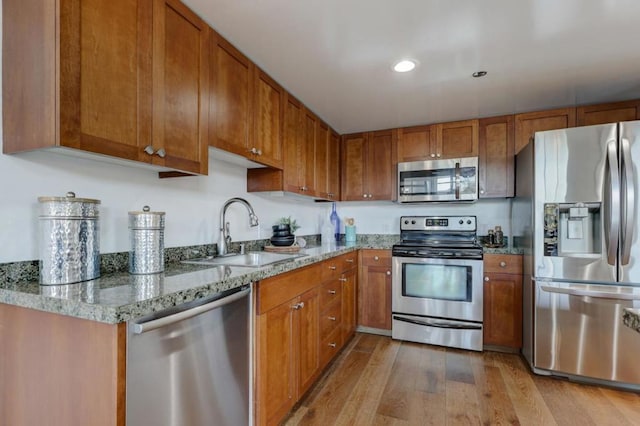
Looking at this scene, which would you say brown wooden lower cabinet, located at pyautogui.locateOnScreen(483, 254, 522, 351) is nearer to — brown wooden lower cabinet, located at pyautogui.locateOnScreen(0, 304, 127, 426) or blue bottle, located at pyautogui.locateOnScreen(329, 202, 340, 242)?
blue bottle, located at pyautogui.locateOnScreen(329, 202, 340, 242)

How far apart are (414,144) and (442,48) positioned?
1.52 meters

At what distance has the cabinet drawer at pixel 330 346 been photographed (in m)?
2.21

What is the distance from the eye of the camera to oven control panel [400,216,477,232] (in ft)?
10.5

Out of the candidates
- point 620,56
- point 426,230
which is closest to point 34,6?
point 620,56

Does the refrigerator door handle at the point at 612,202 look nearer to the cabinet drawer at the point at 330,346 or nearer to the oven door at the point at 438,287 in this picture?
the oven door at the point at 438,287

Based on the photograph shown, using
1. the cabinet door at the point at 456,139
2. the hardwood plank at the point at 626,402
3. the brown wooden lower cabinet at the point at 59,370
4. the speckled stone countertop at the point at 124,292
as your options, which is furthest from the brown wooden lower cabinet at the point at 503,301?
the brown wooden lower cabinet at the point at 59,370

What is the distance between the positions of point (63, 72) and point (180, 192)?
0.89 metres

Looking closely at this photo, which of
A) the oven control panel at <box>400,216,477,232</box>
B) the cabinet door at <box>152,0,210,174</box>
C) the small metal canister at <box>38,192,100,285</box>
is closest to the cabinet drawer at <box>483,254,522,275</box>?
the oven control panel at <box>400,216,477,232</box>

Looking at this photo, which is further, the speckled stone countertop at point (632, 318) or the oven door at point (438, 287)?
the oven door at point (438, 287)

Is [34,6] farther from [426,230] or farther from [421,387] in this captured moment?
[426,230]

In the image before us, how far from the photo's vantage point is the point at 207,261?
1.78 m

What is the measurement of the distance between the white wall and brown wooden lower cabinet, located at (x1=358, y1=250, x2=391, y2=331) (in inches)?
39.9

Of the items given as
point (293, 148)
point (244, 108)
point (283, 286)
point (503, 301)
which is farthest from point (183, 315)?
point (503, 301)

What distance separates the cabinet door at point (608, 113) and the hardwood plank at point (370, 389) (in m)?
2.64
